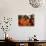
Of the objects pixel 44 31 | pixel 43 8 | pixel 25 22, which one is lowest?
pixel 44 31

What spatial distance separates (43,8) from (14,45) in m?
1.54

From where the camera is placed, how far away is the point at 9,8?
4699mm

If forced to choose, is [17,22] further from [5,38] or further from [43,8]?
[43,8]

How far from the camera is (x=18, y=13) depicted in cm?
471

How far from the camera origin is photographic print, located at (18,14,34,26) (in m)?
4.70

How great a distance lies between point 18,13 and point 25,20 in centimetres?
31

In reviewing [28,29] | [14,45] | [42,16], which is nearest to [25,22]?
[28,29]

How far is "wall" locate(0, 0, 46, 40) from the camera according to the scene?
4.68m

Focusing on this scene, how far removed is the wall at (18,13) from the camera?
468 cm

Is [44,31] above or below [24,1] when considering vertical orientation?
below

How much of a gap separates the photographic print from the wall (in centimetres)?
10

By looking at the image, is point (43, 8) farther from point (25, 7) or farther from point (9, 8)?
point (9, 8)

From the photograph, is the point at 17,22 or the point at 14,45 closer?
the point at 14,45

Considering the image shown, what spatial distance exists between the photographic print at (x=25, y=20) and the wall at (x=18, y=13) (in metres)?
0.10
